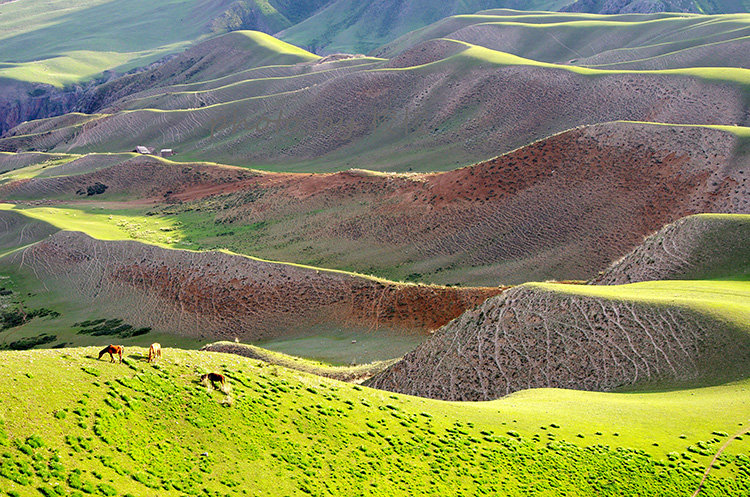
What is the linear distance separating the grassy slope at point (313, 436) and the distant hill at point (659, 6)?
179 meters

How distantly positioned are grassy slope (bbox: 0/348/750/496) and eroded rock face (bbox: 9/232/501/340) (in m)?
18.0

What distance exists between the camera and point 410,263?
5122 centimetres

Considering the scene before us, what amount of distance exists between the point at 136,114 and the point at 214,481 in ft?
370

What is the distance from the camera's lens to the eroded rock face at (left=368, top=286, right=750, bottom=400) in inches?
921

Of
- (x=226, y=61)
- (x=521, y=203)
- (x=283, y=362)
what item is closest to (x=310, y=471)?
(x=283, y=362)

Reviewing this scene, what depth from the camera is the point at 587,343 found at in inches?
1003

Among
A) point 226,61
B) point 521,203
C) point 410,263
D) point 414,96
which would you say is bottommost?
point 410,263

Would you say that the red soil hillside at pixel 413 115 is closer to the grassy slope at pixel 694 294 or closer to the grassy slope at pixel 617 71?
the grassy slope at pixel 617 71

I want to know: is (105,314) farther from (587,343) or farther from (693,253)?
(693,253)

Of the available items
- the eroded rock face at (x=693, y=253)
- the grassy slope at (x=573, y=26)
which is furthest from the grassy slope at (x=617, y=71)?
the eroded rock face at (x=693, y=253)

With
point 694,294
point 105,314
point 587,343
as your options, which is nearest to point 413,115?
point 105,314

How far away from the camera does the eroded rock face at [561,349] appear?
2339cm

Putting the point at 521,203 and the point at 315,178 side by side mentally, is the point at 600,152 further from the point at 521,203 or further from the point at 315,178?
the point at 315,178

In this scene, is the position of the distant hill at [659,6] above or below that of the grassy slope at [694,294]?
above
